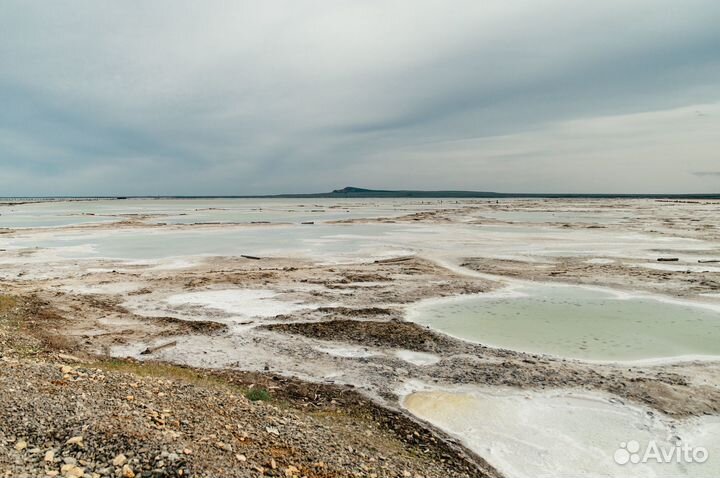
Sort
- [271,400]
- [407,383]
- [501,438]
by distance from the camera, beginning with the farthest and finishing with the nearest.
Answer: [407,383]
[271,400]
[501,438]

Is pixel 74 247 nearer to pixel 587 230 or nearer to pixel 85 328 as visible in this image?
pixel 85 328

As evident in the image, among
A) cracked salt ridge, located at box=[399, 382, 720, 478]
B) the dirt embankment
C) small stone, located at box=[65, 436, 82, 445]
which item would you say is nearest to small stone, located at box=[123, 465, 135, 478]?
the dirt embankment

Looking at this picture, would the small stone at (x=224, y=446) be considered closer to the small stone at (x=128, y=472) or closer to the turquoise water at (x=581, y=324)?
the small stone at (x=128, y=472)

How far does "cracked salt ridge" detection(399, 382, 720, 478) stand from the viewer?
7.23 metres

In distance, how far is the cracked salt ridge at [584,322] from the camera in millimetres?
12281

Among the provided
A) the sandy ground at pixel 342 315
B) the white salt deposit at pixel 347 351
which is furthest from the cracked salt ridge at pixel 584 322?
the white salt deposit at pixel 347 351

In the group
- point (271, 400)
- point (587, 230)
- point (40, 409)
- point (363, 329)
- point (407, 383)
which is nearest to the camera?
point (40, 409)

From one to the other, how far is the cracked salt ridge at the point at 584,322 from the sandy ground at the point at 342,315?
813mm

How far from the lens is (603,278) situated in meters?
21.1

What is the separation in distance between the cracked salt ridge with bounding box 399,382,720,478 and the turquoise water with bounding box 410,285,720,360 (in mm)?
2988

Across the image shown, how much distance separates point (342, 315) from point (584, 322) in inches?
294

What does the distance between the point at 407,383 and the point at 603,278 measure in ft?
47.8

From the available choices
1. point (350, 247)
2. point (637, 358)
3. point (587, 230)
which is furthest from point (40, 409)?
point (587, 230)

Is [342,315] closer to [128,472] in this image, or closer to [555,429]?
[555,429]
